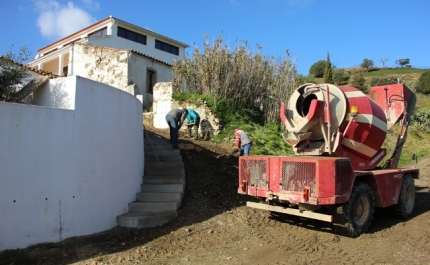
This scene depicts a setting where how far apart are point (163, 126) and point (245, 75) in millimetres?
4147

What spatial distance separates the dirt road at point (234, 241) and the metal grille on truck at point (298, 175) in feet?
3.52

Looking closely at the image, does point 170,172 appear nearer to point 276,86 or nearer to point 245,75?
point 245,75

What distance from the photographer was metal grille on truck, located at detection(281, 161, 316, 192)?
6.08 metres

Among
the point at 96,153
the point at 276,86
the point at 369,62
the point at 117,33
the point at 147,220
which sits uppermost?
the point at 369,62

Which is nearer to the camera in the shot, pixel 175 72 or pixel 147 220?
pixel 147 220

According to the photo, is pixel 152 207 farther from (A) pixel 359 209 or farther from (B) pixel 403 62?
(B) pixel 403 62

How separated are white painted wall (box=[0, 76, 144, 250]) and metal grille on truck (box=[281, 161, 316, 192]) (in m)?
3.37

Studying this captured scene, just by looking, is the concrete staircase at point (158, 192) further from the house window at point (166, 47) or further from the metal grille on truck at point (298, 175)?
the house window at point (166, 47)

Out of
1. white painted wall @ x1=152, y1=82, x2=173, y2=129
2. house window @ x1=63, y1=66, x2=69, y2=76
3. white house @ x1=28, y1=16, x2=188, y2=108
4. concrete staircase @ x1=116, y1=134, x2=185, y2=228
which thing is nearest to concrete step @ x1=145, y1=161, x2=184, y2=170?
concrete staircase @ x1=116, y1=134, x2=185, y2=228

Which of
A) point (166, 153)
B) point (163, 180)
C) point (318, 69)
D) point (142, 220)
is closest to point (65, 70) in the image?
point (166, 153)

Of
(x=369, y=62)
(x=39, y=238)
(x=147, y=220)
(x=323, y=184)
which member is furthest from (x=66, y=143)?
(x=369, y=62)

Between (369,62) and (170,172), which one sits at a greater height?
(369,62)

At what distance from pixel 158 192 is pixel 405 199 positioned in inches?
229

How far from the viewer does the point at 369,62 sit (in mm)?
69938
